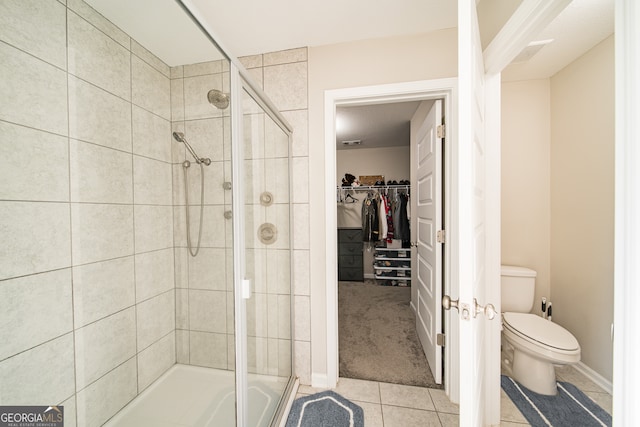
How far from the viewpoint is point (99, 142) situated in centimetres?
78

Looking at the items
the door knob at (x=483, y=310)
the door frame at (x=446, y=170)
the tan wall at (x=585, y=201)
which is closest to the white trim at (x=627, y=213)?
the door knob at (x=483, y=310)

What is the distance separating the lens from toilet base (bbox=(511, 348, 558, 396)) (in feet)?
4.68

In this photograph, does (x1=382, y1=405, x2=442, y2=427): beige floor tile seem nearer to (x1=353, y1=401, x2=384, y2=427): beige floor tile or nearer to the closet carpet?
(x1=353, y1=401, x2=384, y2=427): beige floor tile

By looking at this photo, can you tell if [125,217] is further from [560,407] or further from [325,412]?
[560,407]

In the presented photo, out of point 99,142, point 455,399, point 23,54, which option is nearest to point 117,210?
point 99,142

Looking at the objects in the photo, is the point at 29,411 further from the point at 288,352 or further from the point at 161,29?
the point at 161,29

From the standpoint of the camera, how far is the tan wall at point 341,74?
1406mm

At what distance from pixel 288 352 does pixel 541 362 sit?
1673 millimetres

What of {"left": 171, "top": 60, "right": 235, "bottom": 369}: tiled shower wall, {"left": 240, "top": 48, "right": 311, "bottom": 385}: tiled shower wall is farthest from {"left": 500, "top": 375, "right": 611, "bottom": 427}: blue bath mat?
{"left": 171, "top": 60, "right": 235, "bottom": 369}: tiled shower wall

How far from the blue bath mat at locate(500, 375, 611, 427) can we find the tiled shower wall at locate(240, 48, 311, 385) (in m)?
1.35

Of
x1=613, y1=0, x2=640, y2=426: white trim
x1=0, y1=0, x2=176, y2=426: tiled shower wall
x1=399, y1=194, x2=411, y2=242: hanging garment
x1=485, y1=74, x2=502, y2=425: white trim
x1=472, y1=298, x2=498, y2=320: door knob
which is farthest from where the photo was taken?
x1=399, y1=194, x2=411, y2=242: hanging garment

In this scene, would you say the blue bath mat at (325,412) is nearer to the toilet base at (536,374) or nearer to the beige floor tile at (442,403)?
the beige floor tile at (442,403)

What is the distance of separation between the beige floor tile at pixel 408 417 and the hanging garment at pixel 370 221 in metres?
2.77

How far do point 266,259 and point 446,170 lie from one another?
132cm
